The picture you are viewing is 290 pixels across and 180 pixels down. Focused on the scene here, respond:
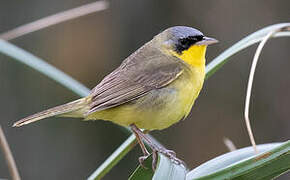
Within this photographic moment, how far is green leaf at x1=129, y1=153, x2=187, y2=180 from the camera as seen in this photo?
1.74 metres

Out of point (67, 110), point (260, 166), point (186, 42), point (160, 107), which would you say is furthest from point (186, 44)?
point (260, 166)

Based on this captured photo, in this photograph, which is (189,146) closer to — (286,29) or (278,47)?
(278,47)

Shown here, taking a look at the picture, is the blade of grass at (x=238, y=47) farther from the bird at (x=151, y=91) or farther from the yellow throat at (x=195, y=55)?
the yellow throat at (x=195, y=55)

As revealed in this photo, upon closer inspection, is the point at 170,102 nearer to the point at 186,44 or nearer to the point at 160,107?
the point at 160,107

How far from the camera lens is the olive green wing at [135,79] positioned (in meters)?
2.87

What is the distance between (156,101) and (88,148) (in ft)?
11.2

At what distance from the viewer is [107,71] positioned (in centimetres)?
616

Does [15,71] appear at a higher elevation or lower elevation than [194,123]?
higher

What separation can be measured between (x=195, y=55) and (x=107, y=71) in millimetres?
3159

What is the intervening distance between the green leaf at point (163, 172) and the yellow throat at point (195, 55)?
44.9 inches

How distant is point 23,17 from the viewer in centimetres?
576

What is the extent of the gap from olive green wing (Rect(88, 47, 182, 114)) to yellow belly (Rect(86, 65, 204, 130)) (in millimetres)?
43

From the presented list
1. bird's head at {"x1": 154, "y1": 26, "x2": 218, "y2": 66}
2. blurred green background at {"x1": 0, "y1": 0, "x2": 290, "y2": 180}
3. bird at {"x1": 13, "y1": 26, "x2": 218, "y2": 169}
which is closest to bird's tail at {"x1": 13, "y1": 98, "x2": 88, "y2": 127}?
bird at {"x1": 13, "y1": 26, "x2": 218, "y2": 169}

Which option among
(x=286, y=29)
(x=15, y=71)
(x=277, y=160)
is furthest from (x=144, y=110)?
(x=15, y=71)
